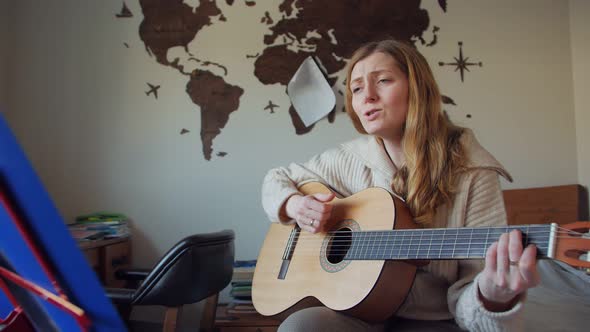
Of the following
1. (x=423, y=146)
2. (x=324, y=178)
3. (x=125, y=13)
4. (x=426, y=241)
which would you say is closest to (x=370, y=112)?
(x=423, y=146)

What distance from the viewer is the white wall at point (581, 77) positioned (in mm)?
2314

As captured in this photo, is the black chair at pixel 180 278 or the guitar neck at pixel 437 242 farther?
the black chair at pixel 180 278

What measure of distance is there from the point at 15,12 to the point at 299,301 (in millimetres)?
2195

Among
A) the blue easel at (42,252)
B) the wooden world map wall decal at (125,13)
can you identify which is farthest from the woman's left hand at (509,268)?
the wooden world map wall decal at (125,13)

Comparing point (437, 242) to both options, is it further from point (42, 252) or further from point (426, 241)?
point (42, 252)

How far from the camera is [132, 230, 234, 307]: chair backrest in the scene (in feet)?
4.60

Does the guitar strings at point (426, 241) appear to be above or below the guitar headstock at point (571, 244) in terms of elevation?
below

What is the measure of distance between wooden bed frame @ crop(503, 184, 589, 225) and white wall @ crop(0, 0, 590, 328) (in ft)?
0.25

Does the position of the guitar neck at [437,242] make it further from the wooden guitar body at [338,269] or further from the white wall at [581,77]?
the white wall at [581,77]

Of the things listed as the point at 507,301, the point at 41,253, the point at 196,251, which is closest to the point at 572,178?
the point at 507,301

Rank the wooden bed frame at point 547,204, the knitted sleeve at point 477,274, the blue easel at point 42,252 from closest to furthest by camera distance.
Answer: the blue easel at point 42,252 < the knitted sleeve at point 477,274 < the wooden bed frame at point 547,204

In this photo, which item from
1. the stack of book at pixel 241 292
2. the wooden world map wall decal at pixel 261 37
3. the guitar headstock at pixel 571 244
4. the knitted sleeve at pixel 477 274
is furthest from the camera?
the wooden world map wall decal at pixel 261 37

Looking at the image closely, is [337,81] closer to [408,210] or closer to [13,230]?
[408,210]

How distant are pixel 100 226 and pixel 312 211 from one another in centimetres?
136
